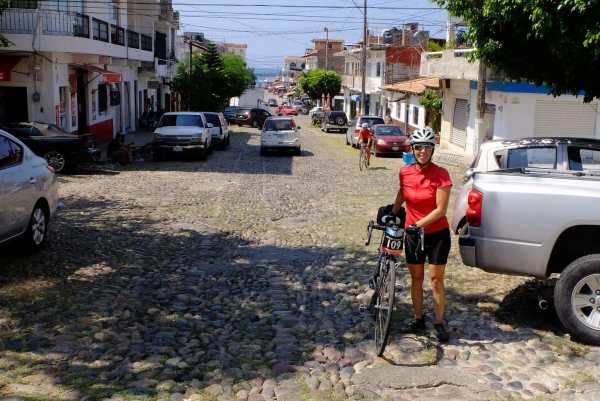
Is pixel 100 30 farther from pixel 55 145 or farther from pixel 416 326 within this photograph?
pixel 416 326

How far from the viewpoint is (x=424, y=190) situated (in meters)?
5.85

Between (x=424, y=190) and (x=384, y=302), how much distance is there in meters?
0.99

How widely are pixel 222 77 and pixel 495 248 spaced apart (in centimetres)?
4567

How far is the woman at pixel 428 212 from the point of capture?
575 cm

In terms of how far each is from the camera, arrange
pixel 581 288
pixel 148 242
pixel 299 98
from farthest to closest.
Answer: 1. pixel 299 98
2. pixel 148 242
3. pixel 581 288

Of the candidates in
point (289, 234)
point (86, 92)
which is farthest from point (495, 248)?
point (86, 92)

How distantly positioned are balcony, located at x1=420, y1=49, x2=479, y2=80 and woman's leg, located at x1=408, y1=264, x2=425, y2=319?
A: 66.2 feet

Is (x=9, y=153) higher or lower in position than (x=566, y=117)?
lower

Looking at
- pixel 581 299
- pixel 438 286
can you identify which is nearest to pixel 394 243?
pixel 438 286

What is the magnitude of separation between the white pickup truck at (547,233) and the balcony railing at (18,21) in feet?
60.6

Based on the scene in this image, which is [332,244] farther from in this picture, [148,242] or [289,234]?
[148,242]

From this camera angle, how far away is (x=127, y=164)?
22062 millimetres

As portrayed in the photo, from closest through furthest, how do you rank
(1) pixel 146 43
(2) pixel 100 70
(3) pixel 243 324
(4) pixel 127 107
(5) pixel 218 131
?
(3) pixel 243 324, (2) pixel 100 70, (5) pixel 218 131, (1) pixel 146 43, (4) pixel 127 107

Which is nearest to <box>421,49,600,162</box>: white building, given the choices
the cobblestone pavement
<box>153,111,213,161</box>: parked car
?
<box>153,111,213,161</box>: parked car
